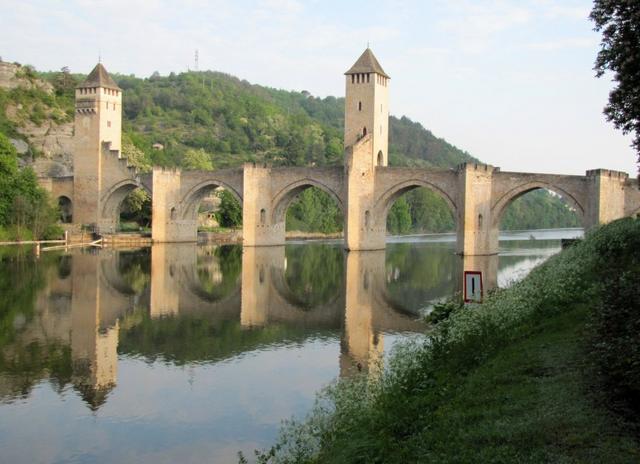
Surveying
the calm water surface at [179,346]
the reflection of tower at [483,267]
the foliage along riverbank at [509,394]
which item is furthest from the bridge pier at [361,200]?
the foliage along riverbank at [509,394]

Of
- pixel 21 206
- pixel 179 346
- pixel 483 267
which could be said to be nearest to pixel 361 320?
pixel 179 346

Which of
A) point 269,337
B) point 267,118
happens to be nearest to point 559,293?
point 269,337

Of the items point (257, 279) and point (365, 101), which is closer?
point (257, 279)

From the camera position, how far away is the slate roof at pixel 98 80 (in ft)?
161

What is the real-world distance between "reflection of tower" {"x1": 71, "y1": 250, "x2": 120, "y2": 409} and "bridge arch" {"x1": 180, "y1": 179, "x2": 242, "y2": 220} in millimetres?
18401

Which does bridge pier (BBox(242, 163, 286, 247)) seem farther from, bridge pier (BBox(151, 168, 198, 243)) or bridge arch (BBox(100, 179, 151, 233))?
bridge arch (BBox(100, 179, 151, 233))

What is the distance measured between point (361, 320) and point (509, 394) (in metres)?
11.8

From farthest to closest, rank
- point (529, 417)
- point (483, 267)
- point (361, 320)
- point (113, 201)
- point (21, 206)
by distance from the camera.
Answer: point (113, 201) < point (21, 206) < point (483, 267) < point (361, 320) < point (529, 417)

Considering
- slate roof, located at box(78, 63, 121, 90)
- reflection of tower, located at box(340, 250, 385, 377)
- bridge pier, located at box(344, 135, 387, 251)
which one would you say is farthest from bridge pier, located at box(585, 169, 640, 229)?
slate roof, located at box(78, 63, 121, 90)

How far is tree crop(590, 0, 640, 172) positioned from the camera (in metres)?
12.2

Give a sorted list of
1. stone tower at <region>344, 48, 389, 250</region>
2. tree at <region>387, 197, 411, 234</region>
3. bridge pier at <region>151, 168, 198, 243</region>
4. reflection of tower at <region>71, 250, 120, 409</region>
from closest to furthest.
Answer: reflection of tower at <region>71, 250, 120, 409</region> < stone tower at <region>344, 48, 389, 250</region> < bridge pier at <region>151, 168, 198, 243</region> < tree at <region>387, 197, 411, 234</region>

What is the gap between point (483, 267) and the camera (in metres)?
30.9

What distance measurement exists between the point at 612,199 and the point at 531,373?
29698mm

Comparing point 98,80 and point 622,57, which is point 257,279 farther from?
point 98,80
